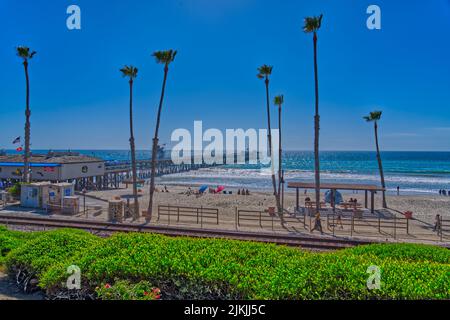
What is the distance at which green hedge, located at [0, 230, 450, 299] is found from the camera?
15.2 feet

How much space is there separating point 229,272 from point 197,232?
975 cm

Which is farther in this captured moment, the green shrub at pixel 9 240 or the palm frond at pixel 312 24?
the palm frond at pixel 312 24

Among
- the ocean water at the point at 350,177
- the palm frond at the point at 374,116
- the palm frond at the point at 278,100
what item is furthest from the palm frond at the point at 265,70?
the ocean water at the point at 350,177

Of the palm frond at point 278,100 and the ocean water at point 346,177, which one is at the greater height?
the palm frond at point 278,100

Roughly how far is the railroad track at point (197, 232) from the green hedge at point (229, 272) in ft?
19.1

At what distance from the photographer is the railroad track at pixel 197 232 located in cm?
1312

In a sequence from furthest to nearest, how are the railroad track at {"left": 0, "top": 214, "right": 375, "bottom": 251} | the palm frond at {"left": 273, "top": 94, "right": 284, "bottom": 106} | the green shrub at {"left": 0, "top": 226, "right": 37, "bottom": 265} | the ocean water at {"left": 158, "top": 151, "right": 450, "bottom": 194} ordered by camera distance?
Answer: the ocean water at {"left": 158, "top": 151, "right": 450, "bottom": 194} → the palm frond at {"left": 273, "top": 94, "right": 284, "bottom": 106} → the railroad track at {"left": 0, "top": 214, "right": 375, "bottom": 251} → the green shrub at {"left": 0, "top": 226, "right": 37, "bottom": 265}

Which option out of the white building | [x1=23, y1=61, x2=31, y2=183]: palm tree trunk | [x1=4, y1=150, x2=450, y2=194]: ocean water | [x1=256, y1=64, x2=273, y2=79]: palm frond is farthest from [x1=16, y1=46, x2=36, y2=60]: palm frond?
[x1=4, y1=150, x2=450, y2=194]: ocean water

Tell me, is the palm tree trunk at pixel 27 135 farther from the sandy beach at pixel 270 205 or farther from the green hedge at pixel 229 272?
the green hedge at pixel 229 272

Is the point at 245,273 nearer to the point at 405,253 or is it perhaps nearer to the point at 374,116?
the point at 405,253

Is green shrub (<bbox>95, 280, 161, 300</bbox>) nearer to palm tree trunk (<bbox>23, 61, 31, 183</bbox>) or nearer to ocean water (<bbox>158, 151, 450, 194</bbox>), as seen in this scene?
palm tree trunk (<bbox>23, 61, 31, 183</bbox>)

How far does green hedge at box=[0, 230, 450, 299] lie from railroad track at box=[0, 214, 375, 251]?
582cm

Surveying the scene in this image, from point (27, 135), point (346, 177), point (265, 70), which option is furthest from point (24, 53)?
point (346, 177)

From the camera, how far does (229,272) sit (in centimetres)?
521
